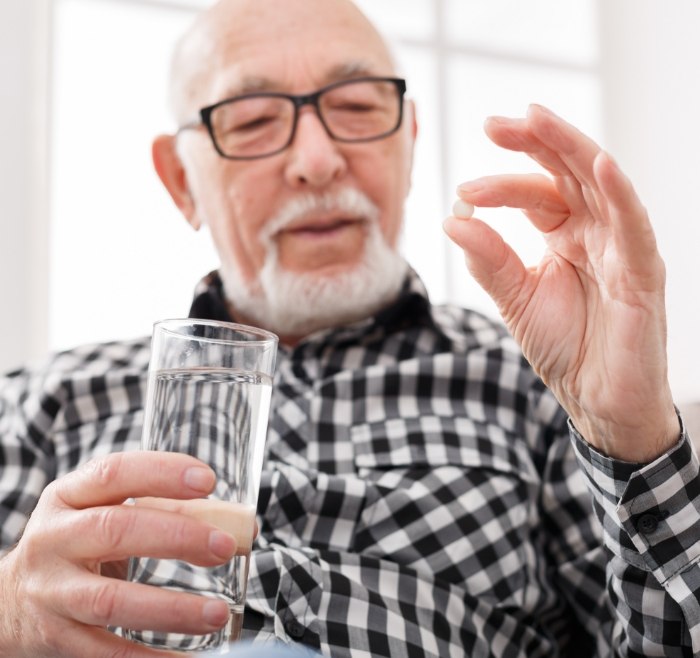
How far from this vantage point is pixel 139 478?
0.66 metres

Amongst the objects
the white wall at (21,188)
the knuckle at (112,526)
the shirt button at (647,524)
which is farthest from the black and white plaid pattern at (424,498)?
the white wall at (21,188)

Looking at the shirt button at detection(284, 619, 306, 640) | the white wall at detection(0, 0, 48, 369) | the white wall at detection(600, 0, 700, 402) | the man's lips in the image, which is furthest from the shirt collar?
the white wall at detection(600, 0, 700, 402)

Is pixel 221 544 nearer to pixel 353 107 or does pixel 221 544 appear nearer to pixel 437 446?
pixel 437 446

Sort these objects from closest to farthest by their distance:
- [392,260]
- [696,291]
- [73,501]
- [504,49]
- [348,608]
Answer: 1. [73,501]
2. [348,608]
3. [392,260]
4. [696,291]
5. [504,49]

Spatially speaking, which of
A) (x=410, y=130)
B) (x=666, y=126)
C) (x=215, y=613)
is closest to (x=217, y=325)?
(x=215, y=613)

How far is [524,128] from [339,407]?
0.56m

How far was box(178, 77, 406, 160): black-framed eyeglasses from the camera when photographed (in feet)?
4.34

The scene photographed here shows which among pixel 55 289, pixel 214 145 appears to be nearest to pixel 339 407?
pixel 214 145

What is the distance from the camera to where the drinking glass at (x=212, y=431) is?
676mm

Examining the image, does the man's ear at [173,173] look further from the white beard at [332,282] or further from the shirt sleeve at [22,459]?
the shirt sleeve at [22,459]

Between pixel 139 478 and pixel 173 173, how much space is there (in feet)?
3.25

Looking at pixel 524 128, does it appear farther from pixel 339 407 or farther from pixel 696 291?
pixel 696 291

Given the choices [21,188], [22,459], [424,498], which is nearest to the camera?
[424,498]

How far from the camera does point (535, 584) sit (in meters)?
1.11
